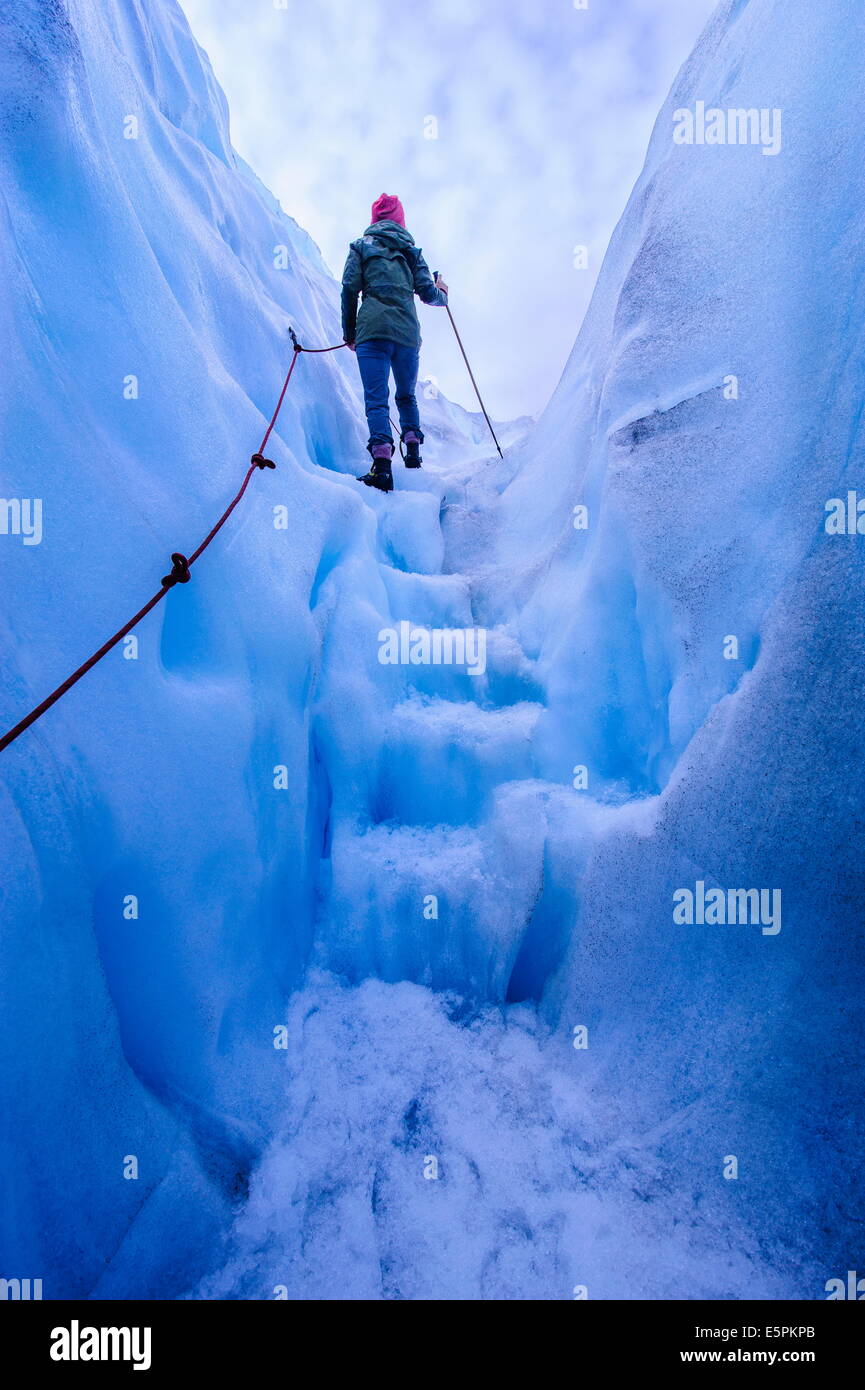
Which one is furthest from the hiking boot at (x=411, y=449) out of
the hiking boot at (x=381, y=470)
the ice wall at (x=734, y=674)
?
the ice wall at (x=734, y=674)

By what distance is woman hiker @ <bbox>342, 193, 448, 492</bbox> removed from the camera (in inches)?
169

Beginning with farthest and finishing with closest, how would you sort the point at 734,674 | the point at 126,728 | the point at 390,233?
the point at 390,233, the point at 734,674, the point at 126,728

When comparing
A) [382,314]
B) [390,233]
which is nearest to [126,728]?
[382,314]

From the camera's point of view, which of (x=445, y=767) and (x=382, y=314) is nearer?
(x=445, y=767)

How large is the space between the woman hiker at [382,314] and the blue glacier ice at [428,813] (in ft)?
5.46

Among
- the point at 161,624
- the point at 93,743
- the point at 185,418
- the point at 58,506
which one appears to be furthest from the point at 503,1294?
the point at 185,418

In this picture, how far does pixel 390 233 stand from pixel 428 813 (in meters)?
4.60

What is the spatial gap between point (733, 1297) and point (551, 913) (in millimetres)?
1064

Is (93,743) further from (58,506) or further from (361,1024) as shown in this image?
(361,1024)

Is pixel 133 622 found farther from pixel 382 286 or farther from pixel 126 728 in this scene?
pixel 382 286

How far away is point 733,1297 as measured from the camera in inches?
53.6

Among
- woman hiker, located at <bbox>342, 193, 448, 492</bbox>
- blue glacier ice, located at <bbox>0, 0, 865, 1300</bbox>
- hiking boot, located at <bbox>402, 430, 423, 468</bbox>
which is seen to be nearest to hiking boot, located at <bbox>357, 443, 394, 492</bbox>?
woman hiker, located at <bbox>342, 193, 448, 492</bbox>

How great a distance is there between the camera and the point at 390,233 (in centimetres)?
448

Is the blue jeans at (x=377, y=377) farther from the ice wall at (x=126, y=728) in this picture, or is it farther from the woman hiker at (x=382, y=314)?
the ice wall at (x=126, y=728)
